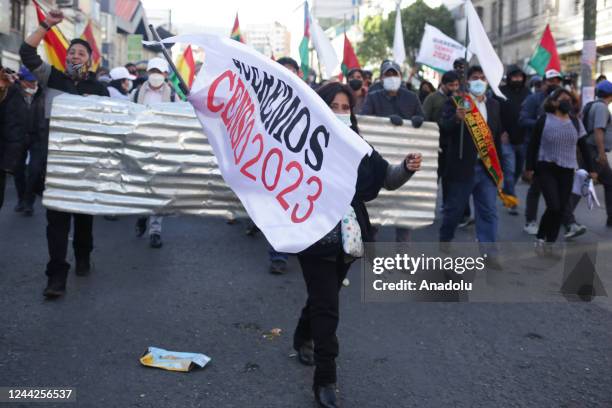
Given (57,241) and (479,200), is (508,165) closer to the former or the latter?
(479,200)

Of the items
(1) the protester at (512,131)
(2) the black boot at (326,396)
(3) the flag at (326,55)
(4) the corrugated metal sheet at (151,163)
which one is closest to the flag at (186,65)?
(3) the flag at (326,55)

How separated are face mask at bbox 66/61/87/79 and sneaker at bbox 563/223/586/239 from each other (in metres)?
5.61

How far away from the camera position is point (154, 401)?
3.66m

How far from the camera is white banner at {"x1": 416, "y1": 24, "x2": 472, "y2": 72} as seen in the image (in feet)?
49.6

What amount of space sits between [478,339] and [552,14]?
36427 millimetres

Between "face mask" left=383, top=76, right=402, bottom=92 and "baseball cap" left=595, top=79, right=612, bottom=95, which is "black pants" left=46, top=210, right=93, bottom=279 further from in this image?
"baseball cap" left=595, top=79, right=612, bottom=95

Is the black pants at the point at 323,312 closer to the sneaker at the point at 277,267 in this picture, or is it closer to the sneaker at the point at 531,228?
the sneaker at the point at 277,267

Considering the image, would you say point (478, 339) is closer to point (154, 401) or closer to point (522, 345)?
point (522, 345)

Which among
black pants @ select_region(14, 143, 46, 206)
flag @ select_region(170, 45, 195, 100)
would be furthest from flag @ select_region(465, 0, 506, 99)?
flag @ select_region(170, 45, 195, 100)

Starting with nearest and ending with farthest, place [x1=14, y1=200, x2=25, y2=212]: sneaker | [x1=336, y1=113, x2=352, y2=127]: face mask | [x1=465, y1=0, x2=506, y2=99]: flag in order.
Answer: [x1=336, y1=113, x2=352, y2=127]: face mask → [x1=465, y1=0, x2=506, y2=99]: flag → [x1=14, y1=200, x2=25, y2=212]: sneaker

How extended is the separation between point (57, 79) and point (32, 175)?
8.28 feet

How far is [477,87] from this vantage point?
685cm

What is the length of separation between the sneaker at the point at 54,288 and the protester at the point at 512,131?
5205 millimetres

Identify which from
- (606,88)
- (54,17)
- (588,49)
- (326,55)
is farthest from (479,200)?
(588,49)
